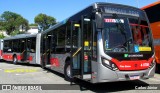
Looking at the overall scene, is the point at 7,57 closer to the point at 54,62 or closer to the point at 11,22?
the point at 54,62

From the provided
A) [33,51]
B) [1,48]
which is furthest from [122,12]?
[1,48]

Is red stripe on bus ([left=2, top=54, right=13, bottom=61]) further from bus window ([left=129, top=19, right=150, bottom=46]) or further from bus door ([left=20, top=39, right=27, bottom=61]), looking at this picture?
bus window ([left=129, top=19, right=150, bottom=46])

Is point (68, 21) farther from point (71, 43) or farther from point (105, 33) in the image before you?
point (105, 33)

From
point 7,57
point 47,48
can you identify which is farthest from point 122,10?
point 7,57

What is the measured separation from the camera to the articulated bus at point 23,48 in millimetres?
21547

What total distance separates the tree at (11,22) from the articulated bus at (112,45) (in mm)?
83732

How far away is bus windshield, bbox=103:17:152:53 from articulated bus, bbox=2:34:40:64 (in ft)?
41.1

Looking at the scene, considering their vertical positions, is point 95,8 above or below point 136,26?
above

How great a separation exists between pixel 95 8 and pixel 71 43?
7.86 feet

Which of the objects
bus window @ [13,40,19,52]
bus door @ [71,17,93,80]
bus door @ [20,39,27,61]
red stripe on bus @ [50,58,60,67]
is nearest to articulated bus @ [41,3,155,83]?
bus door @ [71,17,93,80]

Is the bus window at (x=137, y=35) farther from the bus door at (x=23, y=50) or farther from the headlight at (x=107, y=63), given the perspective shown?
the bus door at (x=23, y=50)

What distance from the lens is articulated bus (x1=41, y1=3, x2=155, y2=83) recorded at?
8941 millimetres

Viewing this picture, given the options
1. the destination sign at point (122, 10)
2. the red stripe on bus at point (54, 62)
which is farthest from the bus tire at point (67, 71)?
the destination sign at point (122, 10)

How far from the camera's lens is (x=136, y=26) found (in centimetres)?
967
